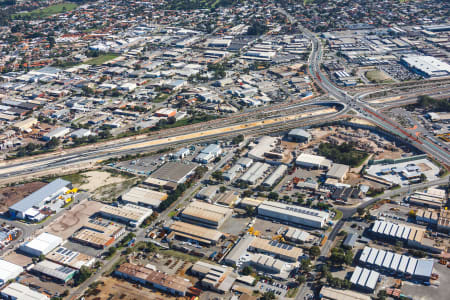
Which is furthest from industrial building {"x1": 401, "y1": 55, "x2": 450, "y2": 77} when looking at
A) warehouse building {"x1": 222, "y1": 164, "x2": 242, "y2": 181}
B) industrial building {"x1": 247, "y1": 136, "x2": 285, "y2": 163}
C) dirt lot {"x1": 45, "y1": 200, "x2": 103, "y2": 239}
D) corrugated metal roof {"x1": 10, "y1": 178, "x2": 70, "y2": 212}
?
corrugated metal roof {"x1": 10, "y1": 178, "x2": 70, "y2": 212}

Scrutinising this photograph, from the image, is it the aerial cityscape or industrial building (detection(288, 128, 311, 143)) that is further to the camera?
industrial building (detection(288, 128, 311, 143))

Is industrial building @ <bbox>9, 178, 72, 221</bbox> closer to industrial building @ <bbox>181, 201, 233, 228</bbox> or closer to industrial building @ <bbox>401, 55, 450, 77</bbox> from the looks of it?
industrial building @ <bbox>181, 201, 233, 228</bbox>

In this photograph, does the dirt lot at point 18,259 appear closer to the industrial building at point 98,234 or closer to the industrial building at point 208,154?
the industrial building at point 98,234

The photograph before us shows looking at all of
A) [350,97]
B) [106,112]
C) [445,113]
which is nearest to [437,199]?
[445,113]

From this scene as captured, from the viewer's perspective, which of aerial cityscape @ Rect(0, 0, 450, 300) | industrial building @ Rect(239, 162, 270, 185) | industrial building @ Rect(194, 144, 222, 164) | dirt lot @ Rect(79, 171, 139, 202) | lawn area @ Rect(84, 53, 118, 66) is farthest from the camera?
lawn area @ Rect(84, 53, 118, 66)

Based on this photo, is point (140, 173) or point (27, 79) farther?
point (27, 79)

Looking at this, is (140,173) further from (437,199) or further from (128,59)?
(128,59)

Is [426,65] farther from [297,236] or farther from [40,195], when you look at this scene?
[40,195]
